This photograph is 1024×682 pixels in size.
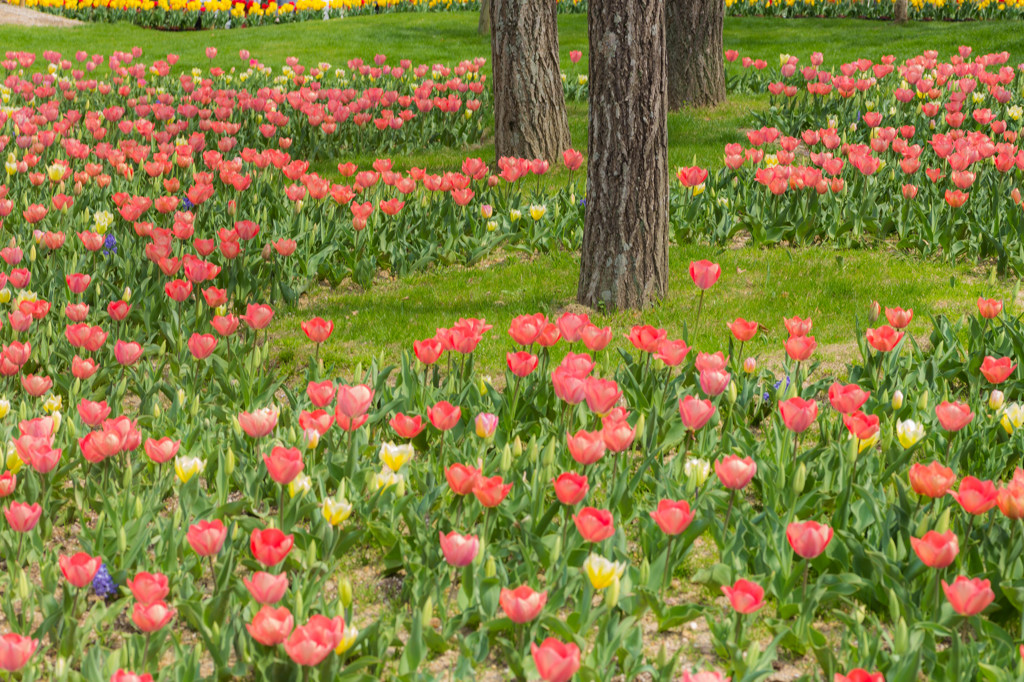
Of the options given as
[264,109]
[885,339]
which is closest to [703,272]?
[885,339]

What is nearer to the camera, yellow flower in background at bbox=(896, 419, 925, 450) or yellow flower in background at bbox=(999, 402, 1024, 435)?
yellow flower in background at bbox=(896, 419, 925, 450)

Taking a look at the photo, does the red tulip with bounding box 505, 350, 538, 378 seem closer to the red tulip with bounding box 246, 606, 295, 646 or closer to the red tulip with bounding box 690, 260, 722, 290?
the red tulip with bounding box 690, 260, 722, 290

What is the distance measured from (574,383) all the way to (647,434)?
0.66 metres

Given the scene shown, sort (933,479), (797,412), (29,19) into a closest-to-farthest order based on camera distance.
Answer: (933,479), (797,412), (29,19)

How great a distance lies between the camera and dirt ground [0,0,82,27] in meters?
21.7

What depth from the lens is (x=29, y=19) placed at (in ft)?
73.4

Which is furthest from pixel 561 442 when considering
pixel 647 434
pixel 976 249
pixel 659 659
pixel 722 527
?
pixel 976 249

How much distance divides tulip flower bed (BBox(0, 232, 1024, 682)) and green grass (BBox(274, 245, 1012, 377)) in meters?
0.85

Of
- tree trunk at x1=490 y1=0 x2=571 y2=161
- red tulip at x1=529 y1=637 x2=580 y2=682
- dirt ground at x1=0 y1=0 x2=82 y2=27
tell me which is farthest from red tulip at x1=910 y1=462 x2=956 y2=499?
dirt ground at x1=0 y1=0 x2=82 y2=27

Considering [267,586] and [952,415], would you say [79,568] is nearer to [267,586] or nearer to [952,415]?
[267,586]

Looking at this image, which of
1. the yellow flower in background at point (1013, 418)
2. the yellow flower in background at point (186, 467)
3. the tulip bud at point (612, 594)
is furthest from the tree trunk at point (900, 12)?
the tulip bud at point (612, 594)

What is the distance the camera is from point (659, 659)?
9.07ft

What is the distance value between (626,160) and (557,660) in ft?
13.2

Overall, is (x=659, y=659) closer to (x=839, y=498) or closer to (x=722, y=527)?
(x=722, y=527)
